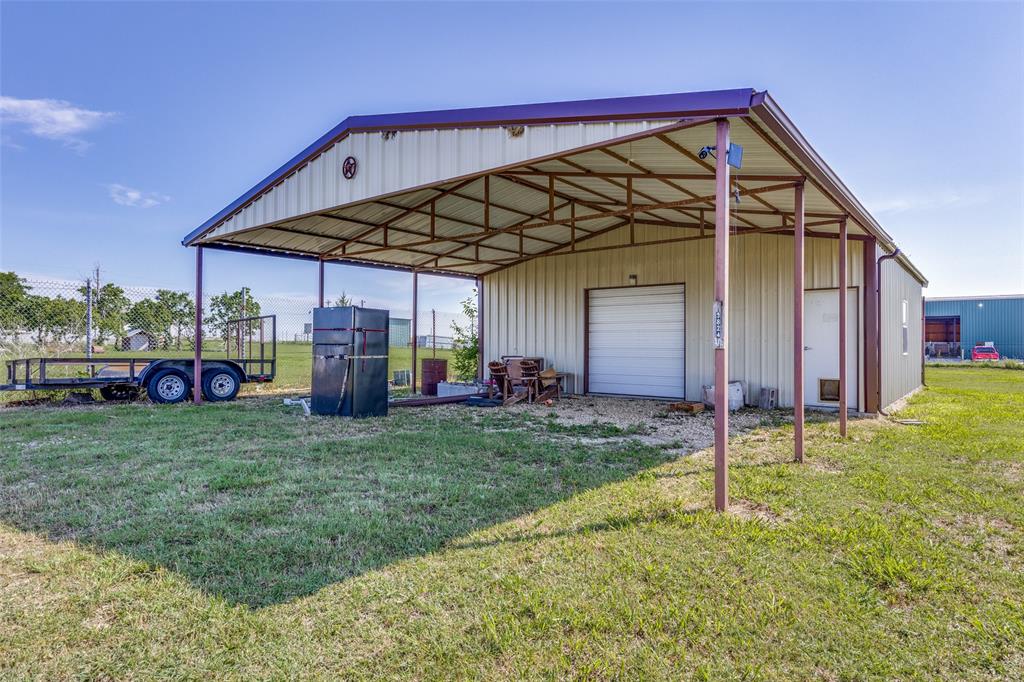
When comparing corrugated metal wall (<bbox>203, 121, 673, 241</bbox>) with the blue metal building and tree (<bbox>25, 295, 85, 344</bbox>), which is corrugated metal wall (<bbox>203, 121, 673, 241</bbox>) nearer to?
tree (<bbox>25, 295, 85, 344</bbox>)

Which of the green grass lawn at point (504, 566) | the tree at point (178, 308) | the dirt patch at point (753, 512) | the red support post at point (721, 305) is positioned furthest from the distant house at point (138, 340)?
the dirt patch at point (753, 512)

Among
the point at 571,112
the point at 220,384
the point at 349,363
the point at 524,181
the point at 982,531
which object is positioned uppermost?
the point at 524,181

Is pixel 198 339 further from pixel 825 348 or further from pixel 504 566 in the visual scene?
pixel 825 348

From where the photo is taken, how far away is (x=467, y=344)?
1436 centimetres

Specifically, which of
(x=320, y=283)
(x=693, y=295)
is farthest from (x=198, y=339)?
(x=693, y=295)

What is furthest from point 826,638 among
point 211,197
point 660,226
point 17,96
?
point 211,197

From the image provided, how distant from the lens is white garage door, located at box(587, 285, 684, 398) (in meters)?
10.7

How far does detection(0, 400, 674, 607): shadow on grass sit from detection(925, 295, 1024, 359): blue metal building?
31902 mm

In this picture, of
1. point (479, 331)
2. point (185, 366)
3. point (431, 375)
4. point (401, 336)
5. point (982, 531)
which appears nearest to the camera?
point (982, 531)

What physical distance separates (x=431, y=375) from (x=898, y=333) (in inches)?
379

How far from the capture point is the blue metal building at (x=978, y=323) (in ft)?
88.4

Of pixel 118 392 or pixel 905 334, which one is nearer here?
pixel 118 392

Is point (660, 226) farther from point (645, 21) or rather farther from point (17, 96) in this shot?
point (17, 96)

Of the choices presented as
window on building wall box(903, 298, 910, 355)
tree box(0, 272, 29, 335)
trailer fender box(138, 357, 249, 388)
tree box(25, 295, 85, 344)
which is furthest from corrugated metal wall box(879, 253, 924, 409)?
tree box(0, 272, 29, 335)
